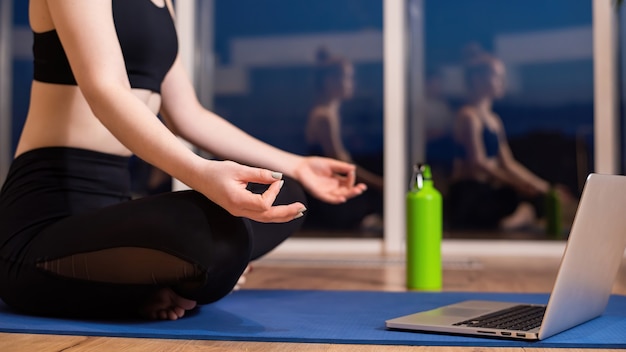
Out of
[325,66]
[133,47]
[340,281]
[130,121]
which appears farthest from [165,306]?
[325,66]

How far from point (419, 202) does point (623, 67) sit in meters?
1.92

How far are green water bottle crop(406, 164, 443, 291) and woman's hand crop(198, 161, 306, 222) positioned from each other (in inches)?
33.8

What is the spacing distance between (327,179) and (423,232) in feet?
1.07

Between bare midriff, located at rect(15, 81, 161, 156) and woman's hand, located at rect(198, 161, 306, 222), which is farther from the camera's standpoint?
bare midriff, located at rect(15, 81, 161, 156)

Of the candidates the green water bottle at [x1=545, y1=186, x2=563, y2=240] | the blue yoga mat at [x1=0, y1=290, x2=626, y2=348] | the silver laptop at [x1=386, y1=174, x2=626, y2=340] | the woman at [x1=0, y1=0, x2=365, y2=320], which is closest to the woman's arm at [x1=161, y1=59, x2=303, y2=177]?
the woman at [x1=0, y1=0, x2=365, y2=320]

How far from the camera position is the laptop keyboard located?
1.28 metres

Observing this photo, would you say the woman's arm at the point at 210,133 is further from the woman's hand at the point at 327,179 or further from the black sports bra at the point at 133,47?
the black sports bra at the point at 133,47

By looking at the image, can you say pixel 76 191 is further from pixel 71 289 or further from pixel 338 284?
pixel 338 284

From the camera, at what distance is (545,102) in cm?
432

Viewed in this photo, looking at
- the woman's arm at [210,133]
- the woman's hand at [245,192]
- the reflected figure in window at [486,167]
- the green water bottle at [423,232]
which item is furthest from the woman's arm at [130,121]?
the reflected figure in window at [486,167]

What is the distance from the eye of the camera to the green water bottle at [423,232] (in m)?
2.00

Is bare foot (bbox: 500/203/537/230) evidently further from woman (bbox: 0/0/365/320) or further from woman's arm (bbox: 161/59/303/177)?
woman (bbox: 0/0/365/320)

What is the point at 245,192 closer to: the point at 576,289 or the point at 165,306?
the point at 165,306

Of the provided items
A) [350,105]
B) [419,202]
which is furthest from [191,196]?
[350,105]
